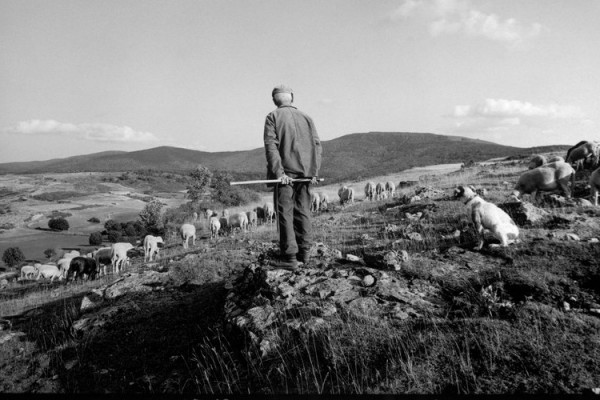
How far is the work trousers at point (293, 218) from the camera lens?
5570mm

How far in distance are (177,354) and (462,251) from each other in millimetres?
4770

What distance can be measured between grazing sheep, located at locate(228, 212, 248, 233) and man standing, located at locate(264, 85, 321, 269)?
14.0 metres

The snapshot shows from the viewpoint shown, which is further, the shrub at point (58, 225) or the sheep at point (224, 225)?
the shrub at point (58, 225)

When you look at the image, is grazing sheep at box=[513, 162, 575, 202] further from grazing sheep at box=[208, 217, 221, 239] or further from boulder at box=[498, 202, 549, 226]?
grazing sheep at box=[208, 217, 221, 239]

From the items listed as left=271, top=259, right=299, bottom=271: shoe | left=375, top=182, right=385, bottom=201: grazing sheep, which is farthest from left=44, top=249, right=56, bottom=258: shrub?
left=271, top=259, right=299, bottom=271: shoe

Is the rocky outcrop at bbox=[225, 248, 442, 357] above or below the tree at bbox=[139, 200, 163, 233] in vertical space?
above

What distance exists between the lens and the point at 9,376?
5.23 m

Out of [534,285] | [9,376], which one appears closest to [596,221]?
[534,285]

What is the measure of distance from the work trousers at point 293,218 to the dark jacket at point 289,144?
9.8 inches

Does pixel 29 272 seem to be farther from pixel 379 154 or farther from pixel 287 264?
pixel 379 154

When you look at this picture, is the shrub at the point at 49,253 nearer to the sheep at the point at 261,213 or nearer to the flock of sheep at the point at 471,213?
the flock of sheep at the point at 471,213

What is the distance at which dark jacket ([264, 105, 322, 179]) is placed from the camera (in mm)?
5520

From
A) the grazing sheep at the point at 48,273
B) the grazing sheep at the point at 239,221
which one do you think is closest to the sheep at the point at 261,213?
the grazing sheep at the point at 239,221

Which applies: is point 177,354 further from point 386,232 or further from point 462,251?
point 386,232
